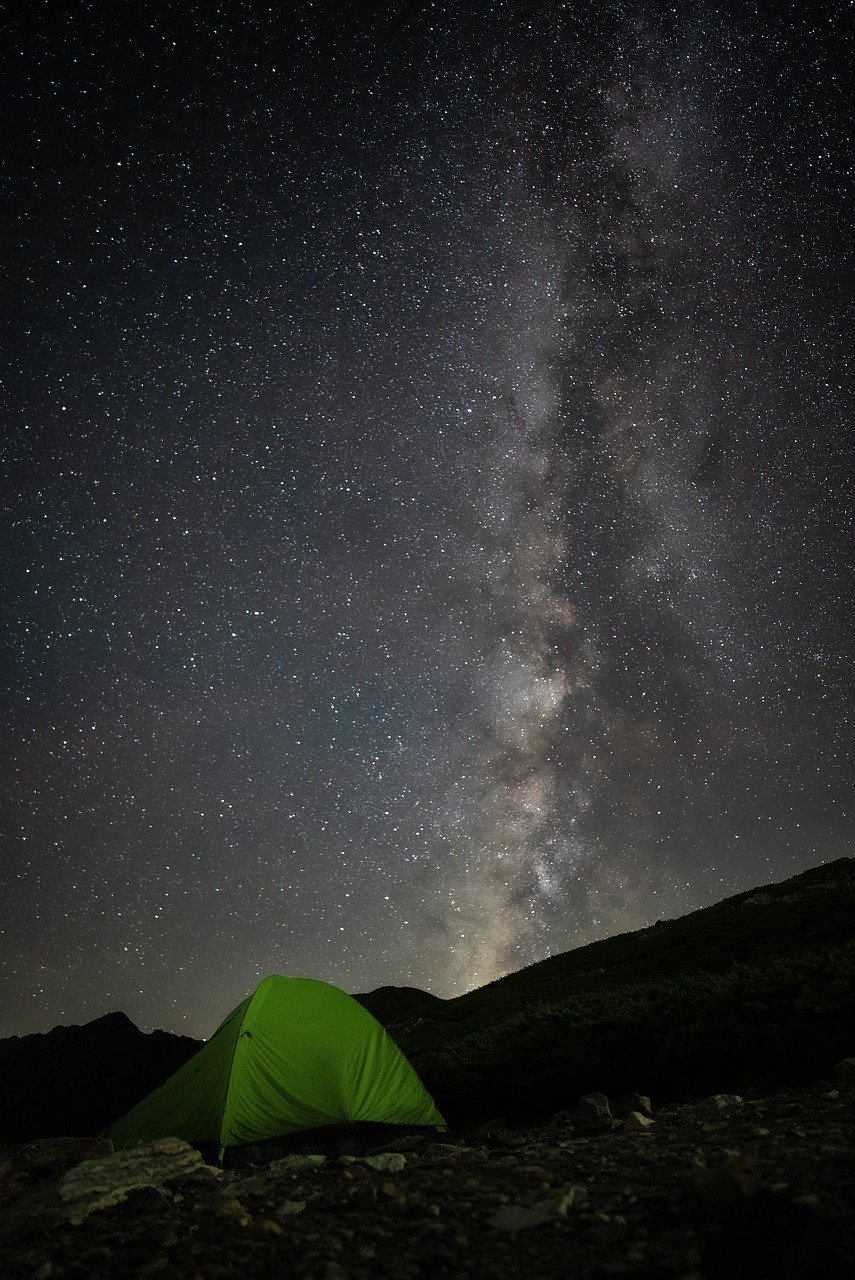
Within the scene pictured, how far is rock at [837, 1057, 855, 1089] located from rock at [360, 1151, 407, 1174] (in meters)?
5.94

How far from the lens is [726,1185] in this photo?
3.64 meters

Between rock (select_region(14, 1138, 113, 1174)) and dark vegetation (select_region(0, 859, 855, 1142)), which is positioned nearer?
rock (select_region(14, 1138, 113, 1174))

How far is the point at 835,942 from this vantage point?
51.4 feet

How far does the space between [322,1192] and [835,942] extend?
50.9 feet

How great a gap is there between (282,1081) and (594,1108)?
4585mm

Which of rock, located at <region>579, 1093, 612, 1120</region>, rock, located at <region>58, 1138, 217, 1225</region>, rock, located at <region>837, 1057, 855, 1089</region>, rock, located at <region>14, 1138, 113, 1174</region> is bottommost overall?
rock, located at <region>837, 1057, 855, 1089</region>

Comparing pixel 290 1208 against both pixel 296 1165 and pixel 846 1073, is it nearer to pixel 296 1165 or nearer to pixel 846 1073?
pixel 296 1165

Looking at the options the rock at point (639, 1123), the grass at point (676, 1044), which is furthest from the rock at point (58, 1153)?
the grass at point (676, 1044)

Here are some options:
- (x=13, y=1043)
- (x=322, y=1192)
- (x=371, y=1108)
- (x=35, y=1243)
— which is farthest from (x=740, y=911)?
(x=13, y=1043)

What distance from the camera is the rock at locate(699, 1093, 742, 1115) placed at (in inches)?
315

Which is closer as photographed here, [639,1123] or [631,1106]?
[639,1123]

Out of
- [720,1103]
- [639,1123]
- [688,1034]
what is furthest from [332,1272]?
[688,1034]

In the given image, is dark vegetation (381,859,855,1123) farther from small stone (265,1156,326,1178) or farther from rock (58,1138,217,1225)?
rock (58,1138,217,1225)

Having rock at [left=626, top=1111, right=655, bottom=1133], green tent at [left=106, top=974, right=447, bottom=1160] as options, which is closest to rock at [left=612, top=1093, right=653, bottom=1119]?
rock at [left=626, top=1111, right=655, bottom=1133]
